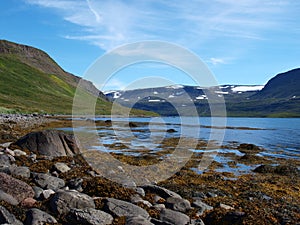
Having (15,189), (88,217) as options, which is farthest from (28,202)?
(88,217)

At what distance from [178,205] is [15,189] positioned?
21.1 feet

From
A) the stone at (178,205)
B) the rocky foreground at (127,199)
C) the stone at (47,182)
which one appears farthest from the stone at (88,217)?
the stone at (47,182)

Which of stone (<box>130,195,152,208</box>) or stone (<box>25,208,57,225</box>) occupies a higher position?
stone (<box>25,208,57,225</box>)

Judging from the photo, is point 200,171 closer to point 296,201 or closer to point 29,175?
point 296,201

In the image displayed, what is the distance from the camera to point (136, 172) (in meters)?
23.4

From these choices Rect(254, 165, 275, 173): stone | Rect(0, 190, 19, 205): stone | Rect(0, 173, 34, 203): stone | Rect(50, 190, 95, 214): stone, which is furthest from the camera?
Rect(254, 165, 275, 173): stone

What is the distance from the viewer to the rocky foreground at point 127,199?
1066cm

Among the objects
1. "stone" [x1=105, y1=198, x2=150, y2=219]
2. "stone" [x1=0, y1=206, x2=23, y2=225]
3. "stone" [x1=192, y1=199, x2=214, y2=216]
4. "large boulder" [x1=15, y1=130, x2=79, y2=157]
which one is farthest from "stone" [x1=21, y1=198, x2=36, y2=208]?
"large boulder" [x1=15, y1=130, x2=79, y2=157]

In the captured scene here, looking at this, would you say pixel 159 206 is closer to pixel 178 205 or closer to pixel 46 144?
pixel 178 205

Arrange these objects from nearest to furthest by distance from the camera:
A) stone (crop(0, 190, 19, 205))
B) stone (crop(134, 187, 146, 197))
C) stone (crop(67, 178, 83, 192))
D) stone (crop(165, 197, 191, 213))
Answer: stone (crop(0, 190, 19, 205)) → stone (crop(165, 197, 191, 213)) → stone (crop(134, 187, 146, 197)) → stone (crop(67, 178, 83, 192))

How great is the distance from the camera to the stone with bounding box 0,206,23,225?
962 centimetres

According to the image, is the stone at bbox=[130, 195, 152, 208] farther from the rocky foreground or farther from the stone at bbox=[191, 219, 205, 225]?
the stone at bbox=[191, 219, 205, 225]

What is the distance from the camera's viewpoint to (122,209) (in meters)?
11.4

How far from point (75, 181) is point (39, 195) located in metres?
2.92
